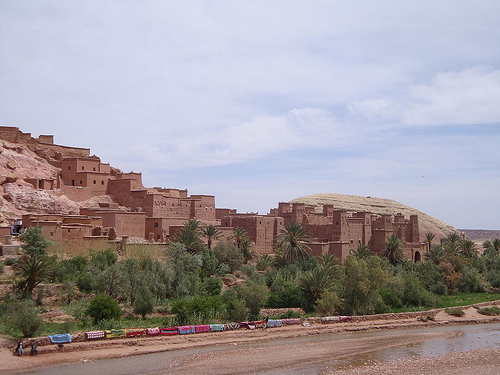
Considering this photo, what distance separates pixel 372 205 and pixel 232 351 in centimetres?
5535

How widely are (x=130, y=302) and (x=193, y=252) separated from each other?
6416mm

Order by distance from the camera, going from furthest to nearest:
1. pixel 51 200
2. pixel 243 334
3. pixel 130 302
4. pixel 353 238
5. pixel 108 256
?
pixel 353 238, pixel 51 200, pixel 108 256, pixel 130 302, pixel 243 334

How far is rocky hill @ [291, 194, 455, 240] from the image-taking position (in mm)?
66625

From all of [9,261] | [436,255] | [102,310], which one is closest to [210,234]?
[9,261]

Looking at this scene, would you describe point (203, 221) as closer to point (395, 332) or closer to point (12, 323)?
point (395, 332)

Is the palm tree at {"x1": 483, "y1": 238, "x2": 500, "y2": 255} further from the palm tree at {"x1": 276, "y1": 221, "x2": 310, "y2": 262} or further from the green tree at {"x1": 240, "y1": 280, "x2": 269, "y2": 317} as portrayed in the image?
the green tree at {"x1": 240, "y1": 280, "x2": 269, "y2": 317}

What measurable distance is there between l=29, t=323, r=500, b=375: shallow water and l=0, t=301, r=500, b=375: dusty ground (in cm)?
35

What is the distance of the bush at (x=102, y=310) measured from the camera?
21141 millimetres

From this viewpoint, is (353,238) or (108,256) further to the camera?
(353,238)

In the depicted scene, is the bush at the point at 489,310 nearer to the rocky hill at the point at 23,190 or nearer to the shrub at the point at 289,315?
the shrub at the point at 289,315

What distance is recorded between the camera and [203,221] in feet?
114

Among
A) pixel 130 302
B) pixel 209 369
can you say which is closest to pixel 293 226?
pixel 130 302

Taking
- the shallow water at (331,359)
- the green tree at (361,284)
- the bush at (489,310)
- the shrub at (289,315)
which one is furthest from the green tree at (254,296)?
the bush at (489,310)

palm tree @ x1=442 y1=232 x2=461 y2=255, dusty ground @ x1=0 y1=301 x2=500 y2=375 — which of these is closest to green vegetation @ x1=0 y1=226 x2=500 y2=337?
dusty ground @ x1=0 y1=301 x2=500 y2=375
